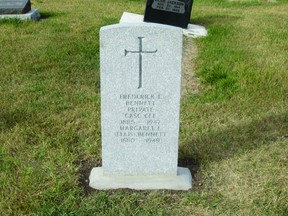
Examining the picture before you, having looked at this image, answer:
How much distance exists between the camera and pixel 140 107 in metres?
2.95

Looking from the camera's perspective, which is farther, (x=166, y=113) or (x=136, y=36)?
(x=166, y=113)

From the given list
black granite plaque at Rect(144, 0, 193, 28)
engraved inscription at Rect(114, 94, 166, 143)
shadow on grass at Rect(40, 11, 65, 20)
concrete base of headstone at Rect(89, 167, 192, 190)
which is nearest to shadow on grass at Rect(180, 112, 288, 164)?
concrete base of headstone at Rect(89, 167, 192, 190)

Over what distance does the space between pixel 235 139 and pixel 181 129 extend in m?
0.52

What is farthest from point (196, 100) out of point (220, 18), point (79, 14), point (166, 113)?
point (79, 14)

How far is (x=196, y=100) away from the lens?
15.4ft

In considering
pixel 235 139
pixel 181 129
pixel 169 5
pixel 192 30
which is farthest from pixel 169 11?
pixel 235 139

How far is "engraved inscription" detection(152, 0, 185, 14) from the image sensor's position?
7855 millimetres

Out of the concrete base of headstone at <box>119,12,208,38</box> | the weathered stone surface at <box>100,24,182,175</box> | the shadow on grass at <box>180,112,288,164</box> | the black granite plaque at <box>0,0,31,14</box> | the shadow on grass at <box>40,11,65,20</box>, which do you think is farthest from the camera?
the shadow on grass at <box>40,11,65,20</box>

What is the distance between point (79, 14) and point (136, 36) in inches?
289

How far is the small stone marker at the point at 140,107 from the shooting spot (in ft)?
9.05

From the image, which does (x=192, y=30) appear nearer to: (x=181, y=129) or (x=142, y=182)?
(x=181, y=129)

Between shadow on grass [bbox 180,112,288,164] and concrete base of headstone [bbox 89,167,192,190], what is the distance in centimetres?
36

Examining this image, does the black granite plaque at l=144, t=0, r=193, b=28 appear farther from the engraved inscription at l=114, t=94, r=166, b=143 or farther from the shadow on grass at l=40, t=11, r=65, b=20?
the engraved inscription at l=114, t=94, r=166, b=143

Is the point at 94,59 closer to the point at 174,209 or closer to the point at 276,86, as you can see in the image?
the point at 276,86
